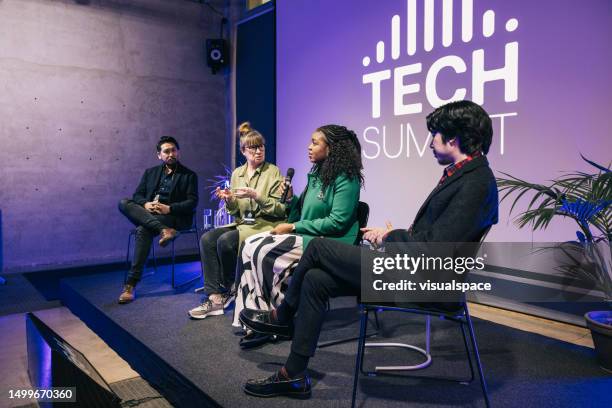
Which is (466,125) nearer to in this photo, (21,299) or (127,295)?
(127,295)

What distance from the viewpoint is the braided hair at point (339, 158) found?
102 inches

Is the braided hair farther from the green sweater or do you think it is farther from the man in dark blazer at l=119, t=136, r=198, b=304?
the man in dark blazer at l=119, t=136, r=198, b=304

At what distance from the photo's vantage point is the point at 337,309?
3.33m

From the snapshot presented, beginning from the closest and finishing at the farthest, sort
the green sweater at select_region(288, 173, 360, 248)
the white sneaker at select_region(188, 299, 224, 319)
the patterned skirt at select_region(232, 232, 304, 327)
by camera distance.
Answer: the green sweater at select_region(288, 173, 360, 248) < the patterned skirt at select_region(232, 232, 304, 327) < the white sneaker at select_region(188, 299, 224, 319)

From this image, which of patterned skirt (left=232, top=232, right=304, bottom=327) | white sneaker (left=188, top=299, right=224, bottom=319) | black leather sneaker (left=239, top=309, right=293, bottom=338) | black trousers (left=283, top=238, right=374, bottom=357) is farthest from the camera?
white sneaker (left=188, top=299, right=224, bottom=319)

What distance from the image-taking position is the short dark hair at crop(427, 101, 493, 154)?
1828mm

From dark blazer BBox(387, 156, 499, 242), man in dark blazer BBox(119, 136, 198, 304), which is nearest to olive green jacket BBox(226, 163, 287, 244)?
man in dark blazer BBox(119, 136, 198, 304)

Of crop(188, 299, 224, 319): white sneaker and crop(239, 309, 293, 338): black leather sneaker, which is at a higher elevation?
crop(239, 309, 293, 338): black leather sneaker

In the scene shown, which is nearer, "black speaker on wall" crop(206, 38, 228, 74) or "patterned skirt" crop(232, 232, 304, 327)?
"patterned skirt" crop(232, 232, 304, 327)

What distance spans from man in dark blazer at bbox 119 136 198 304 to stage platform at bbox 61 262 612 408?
41cm

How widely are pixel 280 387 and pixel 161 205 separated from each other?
2.24 m

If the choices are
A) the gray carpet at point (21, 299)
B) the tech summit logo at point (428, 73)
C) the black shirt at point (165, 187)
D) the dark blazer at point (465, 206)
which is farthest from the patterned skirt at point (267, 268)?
the gray carpet at point (21, 299)

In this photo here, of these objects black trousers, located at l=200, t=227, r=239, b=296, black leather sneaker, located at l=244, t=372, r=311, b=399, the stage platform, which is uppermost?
black trousers, located at l=200, t=227, r=239, b=296

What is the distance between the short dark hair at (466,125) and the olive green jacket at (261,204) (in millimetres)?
1497
